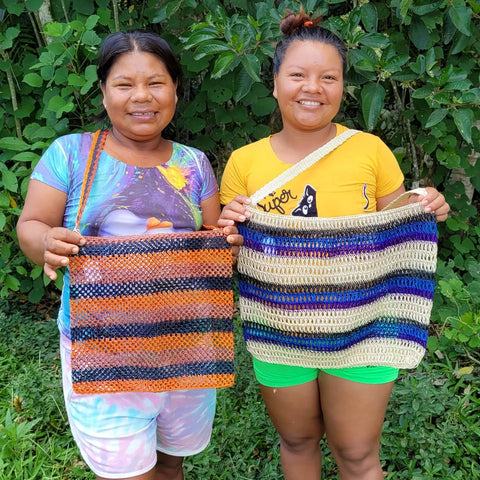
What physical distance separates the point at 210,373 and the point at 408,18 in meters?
1.65

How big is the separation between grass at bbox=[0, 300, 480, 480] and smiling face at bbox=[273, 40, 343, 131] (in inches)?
57.1

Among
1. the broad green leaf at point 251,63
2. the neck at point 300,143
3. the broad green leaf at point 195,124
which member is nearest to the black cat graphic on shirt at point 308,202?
the neck at point 300,143

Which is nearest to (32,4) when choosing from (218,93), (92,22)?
(92,22)

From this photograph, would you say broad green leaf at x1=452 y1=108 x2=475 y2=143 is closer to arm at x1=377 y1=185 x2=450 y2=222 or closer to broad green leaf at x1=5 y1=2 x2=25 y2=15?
arm at x1=377 y1=185 x2=450 y2=222

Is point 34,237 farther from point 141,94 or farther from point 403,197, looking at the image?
point 403,197

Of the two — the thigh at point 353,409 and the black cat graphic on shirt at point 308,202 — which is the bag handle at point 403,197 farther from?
the thigh at point 353,409

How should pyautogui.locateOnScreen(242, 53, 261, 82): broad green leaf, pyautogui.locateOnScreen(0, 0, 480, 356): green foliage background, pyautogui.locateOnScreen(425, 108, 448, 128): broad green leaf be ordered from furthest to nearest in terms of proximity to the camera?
pyautogui.locateOnScreen(425, 108, 448, 128): broad green leaf, pyautogui.locateOnScreen(0, 0, 480, 356): green foliage background, pyautogui.locateOnScreen(242, 53, 261, 82): broad green leaf

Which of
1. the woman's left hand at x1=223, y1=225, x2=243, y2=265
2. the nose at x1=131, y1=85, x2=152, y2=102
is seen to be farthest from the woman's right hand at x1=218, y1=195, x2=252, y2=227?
the nose at x1=131, y1=85, x2=152, y2=102

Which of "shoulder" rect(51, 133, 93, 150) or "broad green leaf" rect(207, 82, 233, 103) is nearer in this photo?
"shoulder" rect(51, 133, 93, 150)

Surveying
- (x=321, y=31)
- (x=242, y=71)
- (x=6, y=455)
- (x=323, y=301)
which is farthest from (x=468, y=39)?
(x=6, y=455)

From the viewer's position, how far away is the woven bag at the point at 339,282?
5.51 feet

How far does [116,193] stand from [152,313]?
37 cm

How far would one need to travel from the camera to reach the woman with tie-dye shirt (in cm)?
166

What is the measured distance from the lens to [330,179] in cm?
173
